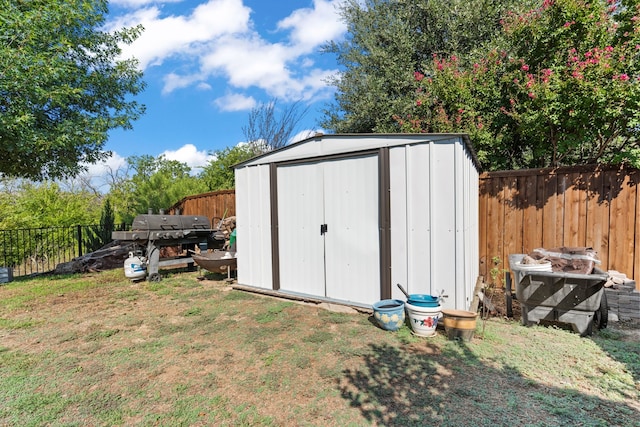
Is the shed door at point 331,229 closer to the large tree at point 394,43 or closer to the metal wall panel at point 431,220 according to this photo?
the metal wall panel at point 431,220

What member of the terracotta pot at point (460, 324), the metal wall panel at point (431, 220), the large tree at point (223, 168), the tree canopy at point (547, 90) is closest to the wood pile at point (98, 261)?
the large tree at point (223, 168)

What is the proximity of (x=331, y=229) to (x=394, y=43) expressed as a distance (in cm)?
645

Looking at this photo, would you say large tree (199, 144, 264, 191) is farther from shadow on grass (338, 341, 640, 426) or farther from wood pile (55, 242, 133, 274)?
shadow on grass (338, 341, 640, 426)

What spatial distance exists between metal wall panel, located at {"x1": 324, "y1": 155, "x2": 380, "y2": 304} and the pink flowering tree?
9.99 feet

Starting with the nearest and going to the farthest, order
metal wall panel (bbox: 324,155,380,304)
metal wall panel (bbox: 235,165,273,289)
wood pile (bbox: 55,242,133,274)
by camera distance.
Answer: metal wall panel (bbox: 324,155,380,304) → metal wall panel (bbox: 235,165,273,289) → wood pile (bbox: 55,242,133,274)

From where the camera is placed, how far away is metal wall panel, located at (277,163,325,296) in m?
4.52

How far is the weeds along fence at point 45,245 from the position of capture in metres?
9.38

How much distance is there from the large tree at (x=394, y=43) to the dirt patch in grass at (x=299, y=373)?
6.13 metres

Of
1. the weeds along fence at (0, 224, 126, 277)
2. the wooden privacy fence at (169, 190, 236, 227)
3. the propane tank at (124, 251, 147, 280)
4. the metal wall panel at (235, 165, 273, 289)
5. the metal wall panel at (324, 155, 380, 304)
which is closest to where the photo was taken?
the metal wall panel at (324, 155, 380, 304)

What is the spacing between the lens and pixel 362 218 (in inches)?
161

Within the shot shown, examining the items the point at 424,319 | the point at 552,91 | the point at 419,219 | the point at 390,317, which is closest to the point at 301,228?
the point at 419,219

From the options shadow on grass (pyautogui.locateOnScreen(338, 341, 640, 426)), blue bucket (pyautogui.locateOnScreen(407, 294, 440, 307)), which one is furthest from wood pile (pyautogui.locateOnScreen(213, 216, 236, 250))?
shadow on grass (pyautogui.locateOnScreen(338, 341, 640, 426))

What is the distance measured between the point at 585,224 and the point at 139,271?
7512 mm

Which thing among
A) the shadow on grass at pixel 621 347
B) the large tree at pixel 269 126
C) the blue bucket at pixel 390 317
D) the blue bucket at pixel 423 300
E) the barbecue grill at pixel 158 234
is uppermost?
the large tree at pixel 269 126
